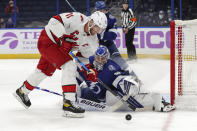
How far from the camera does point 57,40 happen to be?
135 inches

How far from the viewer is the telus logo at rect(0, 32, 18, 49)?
28.9 feet

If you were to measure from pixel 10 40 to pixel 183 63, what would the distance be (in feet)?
19.1

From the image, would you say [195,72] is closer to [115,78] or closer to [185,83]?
[185,83]

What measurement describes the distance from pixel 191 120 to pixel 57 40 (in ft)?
4.12

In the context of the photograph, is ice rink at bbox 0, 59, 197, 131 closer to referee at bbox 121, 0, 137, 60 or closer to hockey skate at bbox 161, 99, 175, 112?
hockey skate at bbox 161, 99, 175, 112

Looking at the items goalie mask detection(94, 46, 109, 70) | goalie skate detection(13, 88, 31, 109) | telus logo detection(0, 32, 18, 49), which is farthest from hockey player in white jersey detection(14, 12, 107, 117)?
telus logo detection(0, 32, 18, 49)

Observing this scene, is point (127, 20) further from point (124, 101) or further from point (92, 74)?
point (124, 101)

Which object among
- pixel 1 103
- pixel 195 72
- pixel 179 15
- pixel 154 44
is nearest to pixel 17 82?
pixel 1 103

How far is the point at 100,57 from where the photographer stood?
11.2 ft

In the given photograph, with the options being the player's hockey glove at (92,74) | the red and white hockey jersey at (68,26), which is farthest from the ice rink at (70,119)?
the red and white hockey jersey at (68,26)

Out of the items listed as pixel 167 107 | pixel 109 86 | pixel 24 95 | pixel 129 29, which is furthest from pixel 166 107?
pixel 129 29

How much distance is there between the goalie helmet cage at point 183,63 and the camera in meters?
3.62

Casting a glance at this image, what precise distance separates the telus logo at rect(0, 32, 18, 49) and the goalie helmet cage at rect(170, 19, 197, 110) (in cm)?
569

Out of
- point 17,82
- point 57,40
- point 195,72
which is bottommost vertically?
point 17,82
